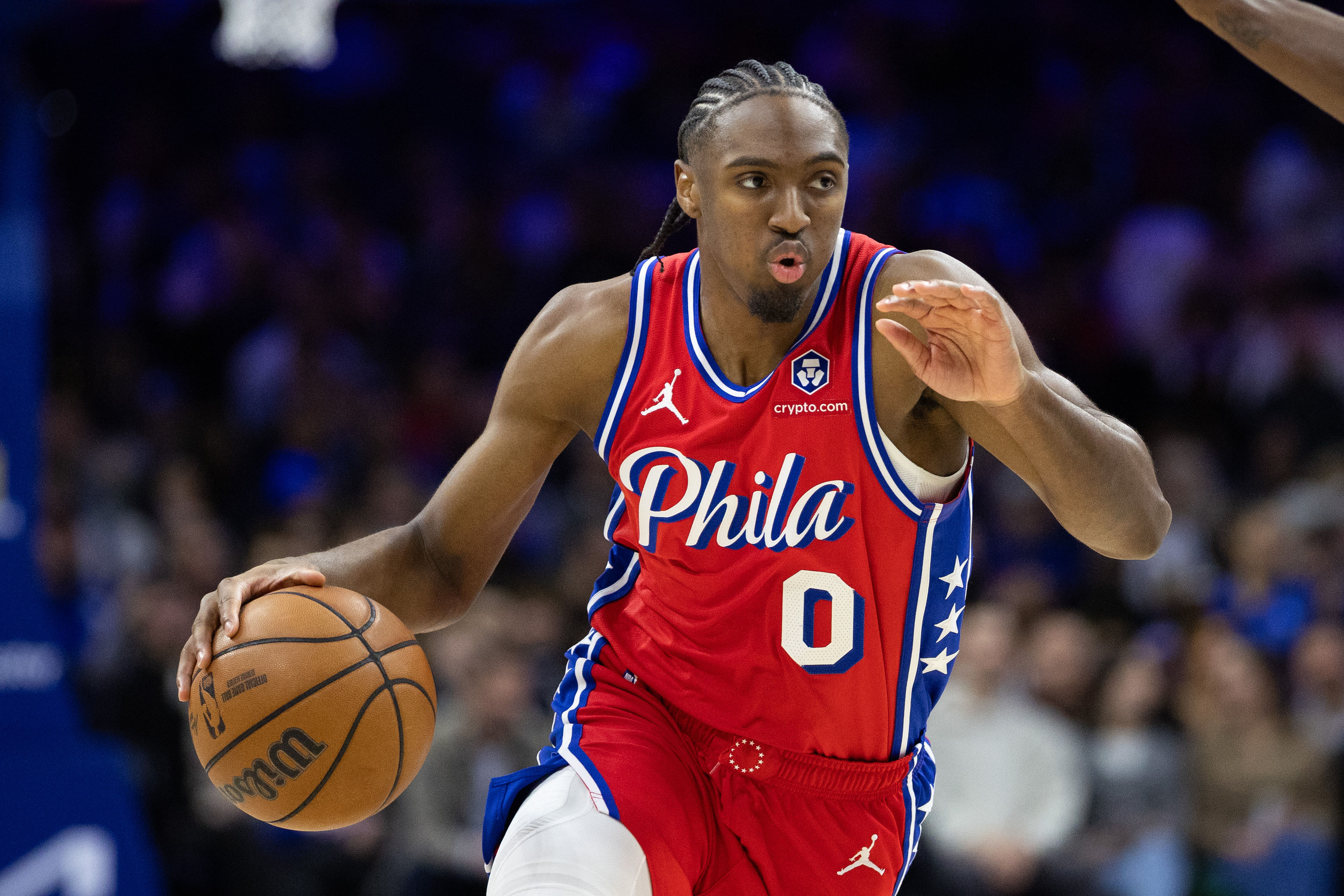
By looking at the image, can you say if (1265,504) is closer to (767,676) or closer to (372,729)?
(767,676)

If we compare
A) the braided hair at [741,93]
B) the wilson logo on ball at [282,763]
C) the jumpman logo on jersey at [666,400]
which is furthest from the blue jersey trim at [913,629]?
the wilson logo on ball at [282,763]

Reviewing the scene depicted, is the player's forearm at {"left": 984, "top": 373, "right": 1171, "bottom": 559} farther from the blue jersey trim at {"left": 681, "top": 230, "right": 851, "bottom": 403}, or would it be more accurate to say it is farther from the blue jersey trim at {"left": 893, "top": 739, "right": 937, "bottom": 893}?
the blue jersey trim at {"left": 893, "top": 739, "right": 937, "bottom": 893}

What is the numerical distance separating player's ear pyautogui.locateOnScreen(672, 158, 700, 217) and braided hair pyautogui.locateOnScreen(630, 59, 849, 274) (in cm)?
2

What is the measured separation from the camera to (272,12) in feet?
29.6

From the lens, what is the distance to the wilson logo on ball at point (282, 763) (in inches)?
125

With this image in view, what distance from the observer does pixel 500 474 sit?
3.62 meters

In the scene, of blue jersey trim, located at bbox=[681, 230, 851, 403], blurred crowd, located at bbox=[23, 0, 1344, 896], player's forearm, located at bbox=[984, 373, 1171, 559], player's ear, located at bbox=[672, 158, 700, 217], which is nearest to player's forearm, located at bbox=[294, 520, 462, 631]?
blue jersey trim, located at bbox=[681, 230, 851, 403]

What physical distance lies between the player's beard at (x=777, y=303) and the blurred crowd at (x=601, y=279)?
363cm

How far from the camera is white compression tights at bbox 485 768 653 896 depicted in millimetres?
3000

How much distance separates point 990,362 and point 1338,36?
3.18ft

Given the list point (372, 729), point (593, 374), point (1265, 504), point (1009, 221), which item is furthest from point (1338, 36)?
point (1009, 221)

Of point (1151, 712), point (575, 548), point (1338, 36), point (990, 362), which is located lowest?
point (575, 548)

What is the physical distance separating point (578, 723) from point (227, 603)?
80 cm

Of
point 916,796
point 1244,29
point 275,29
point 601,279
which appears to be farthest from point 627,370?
point 275,29
